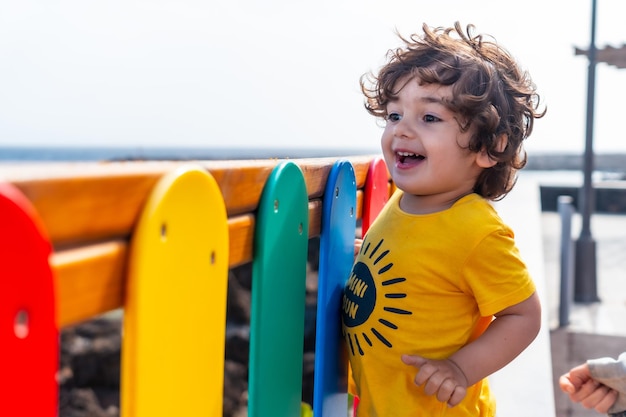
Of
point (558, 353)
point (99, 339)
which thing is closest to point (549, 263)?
point (558, 353)

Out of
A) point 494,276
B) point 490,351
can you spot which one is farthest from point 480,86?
point 490,351

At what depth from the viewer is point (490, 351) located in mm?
1652

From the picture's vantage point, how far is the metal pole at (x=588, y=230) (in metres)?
6.58

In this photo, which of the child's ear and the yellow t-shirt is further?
the child's ear

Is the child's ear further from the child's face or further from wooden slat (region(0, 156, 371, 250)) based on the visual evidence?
wooden slat (region(0, 156, 371, 250))

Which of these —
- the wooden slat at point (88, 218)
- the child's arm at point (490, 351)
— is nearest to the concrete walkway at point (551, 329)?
the child's arm at point (490, 351)

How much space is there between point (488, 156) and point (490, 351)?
47cm

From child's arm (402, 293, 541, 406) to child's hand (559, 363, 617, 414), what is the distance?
315 millimetres

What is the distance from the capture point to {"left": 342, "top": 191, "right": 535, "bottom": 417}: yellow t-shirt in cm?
162

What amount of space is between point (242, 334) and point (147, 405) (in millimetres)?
9720

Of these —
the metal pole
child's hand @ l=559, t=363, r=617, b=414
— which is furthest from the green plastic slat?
the metal pole

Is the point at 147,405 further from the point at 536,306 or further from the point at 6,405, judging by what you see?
the point at 536,306

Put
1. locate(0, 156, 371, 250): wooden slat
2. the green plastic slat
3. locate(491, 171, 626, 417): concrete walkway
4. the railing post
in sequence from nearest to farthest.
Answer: locate(0, 156, 371, 250): wooden slat
the green plastic slat
locate(491, 171, 626, 417): concrete walkway
the railing post

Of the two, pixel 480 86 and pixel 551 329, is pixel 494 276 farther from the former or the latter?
pixel 551 329
